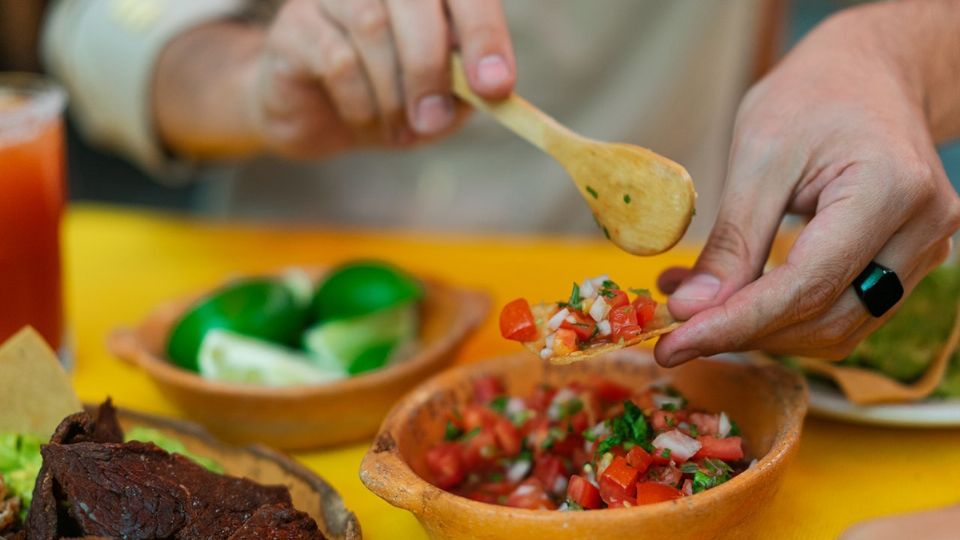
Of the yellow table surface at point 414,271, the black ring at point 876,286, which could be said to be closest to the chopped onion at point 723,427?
the yellow table surface at point 414,271

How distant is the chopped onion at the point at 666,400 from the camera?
4.23 feet

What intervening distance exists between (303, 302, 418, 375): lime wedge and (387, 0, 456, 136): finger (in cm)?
40

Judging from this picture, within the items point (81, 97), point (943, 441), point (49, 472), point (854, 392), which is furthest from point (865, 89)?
point (81, 97)

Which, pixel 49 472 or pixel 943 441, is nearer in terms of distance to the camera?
pixel 49 472

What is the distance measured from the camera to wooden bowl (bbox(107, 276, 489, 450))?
4.88 feet

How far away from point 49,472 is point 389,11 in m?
0.82

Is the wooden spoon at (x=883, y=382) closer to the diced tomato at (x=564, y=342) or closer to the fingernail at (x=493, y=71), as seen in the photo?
the diced tomato at (x=564, y=342)

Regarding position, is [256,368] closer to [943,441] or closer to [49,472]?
[49,472]

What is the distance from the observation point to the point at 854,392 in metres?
1.45

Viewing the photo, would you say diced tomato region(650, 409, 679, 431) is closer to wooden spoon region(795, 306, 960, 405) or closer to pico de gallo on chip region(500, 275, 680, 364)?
pico de gallo on chip region(500, 275, 680, 364)

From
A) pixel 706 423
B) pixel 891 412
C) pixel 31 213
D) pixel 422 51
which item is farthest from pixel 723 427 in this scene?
pixel 31 213

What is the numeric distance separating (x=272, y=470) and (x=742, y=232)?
26.7 inches

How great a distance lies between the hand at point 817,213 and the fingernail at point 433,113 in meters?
0.47

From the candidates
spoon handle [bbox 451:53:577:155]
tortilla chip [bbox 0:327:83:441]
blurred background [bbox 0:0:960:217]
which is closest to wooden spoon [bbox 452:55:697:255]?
spoon handle [bbox 451:53:577:155]
